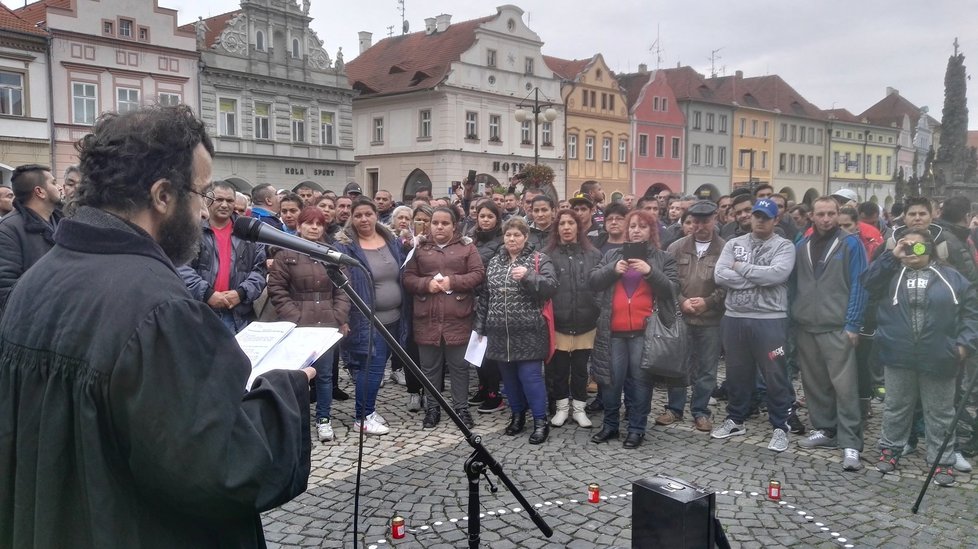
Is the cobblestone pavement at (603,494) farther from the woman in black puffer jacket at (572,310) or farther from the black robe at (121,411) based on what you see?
the black robe at (121,411)

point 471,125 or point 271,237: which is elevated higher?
point 471,125

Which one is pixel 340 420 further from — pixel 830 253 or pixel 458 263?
pixel 830 253

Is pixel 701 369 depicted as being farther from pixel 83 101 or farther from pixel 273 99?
pixel 273 99

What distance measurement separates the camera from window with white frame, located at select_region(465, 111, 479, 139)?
123 ft

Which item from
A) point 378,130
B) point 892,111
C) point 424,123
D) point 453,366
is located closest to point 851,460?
point 453,366

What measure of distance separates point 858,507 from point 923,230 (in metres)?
2.29

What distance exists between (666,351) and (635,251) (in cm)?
91

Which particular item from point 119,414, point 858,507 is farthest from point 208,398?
point 858,507

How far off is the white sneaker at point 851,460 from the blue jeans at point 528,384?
250 cm

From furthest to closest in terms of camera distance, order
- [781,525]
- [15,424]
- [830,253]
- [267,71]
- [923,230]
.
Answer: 1. [267,71]
2. [830,253]
3. [923,230]
4. [781,525]
5. [15,424]

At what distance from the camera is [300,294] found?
21.6ft

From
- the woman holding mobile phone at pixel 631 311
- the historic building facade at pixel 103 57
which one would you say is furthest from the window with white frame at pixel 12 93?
the woman holding mobile phone at pixel 631 311

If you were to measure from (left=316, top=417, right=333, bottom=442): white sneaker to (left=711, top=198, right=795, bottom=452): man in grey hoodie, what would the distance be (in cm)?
355

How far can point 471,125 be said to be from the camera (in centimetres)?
3784
